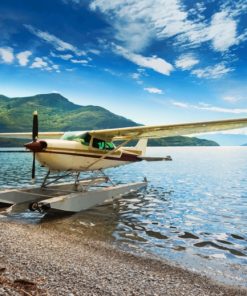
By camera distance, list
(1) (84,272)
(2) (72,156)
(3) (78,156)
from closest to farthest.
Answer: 1. (1) (84,272)
2. (2) (72,156)
3. (3) (78,156)

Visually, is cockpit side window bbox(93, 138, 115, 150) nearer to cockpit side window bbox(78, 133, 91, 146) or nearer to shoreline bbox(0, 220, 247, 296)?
cockpit side window bbox(78, 133, 91, 146)

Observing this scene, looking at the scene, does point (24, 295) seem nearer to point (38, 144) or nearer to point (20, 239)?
point (20, 239)

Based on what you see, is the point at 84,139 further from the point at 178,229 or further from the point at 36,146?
the point at 178,229

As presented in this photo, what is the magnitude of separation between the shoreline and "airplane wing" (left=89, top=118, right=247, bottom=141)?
25.6 ft

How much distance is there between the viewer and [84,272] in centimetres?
664

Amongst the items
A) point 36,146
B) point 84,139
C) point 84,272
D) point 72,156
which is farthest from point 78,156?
point 84,272

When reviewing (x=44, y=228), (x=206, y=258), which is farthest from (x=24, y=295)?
(x=44, y=228)

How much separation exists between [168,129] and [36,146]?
668cm

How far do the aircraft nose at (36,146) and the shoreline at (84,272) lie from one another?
183 inches

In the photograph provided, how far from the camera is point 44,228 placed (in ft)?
37.0

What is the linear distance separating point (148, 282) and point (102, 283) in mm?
1003

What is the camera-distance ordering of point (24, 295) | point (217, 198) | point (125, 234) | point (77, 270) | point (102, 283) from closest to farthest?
point (24, 295) → point (102, 283) → point (77, 270) → point (125, 234) → point (217, 198)

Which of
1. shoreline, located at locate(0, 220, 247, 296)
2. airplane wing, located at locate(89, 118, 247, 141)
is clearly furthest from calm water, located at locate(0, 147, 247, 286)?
airplane wing, located at locate(89, 118, 247, 141)

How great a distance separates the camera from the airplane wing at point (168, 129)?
1434cm
